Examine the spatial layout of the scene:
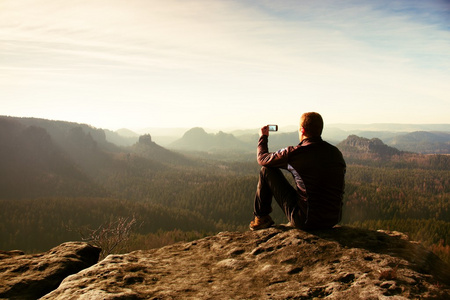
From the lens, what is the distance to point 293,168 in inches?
301

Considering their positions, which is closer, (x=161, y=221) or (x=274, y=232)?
(x=274, y=232)

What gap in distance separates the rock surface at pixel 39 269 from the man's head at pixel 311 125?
7.63 m

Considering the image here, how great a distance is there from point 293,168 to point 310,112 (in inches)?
64.8

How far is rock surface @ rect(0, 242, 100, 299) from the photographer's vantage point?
21.7 feet

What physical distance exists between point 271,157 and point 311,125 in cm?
142

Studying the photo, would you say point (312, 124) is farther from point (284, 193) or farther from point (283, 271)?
point (283, 271)

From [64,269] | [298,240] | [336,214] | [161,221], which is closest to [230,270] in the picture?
[298,240]

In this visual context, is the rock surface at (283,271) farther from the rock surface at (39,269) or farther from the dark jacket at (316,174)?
the rock surface at (39,269)

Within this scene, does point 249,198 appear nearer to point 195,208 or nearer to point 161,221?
point 195,208

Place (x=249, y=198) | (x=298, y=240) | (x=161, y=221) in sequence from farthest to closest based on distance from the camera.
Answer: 1. (x=249, y=198)
2. (x=161, y=221)
3. (x=298, y=240)

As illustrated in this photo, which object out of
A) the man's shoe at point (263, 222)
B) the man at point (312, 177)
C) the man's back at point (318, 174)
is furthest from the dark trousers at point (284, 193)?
the man's shoe at point (263, 222)

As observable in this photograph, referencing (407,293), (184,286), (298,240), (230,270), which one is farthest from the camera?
(298,240)

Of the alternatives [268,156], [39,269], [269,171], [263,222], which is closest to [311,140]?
[268,156]

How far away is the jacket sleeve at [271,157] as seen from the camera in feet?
25.2
